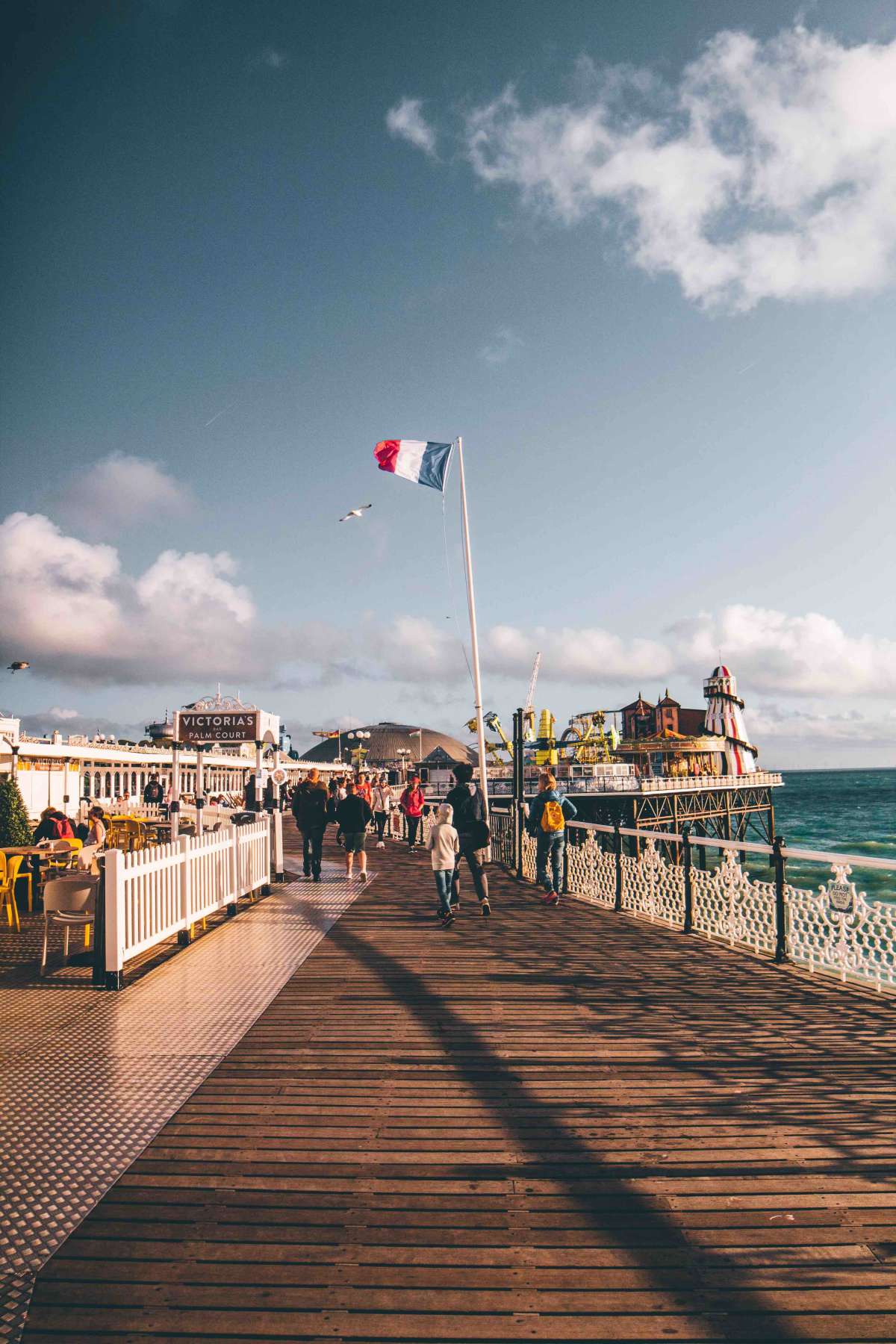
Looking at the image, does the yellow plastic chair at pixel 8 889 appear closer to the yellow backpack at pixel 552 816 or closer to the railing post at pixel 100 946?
the railing post at pixel 100 946

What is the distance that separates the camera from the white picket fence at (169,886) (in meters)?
7.23

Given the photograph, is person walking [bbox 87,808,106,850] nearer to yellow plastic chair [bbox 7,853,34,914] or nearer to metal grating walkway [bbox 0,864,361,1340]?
yellow plastic chair [bbox 7,853,34,914]

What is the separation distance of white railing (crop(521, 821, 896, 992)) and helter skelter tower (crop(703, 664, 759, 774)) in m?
67.8

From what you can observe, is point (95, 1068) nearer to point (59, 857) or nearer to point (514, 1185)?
point (514, 1185)

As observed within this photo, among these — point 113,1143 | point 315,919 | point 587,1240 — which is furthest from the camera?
point 315,919

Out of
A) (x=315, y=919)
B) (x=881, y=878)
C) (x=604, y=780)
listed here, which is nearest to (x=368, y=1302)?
(x=315, y=919)

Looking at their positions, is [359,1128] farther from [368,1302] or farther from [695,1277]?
[695,1277]

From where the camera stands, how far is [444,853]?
32.6 ft

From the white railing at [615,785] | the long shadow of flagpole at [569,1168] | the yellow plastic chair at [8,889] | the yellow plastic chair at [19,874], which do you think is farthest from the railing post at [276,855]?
the white railing at [615,785]

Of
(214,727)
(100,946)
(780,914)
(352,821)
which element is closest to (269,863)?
(352,821)

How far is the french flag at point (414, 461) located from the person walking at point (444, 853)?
10.0m

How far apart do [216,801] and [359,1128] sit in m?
30.7

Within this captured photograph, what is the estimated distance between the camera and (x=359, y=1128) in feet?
13.8

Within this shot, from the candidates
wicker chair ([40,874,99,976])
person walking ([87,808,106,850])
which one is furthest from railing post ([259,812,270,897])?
wicker chair ([40,874,99,976])
